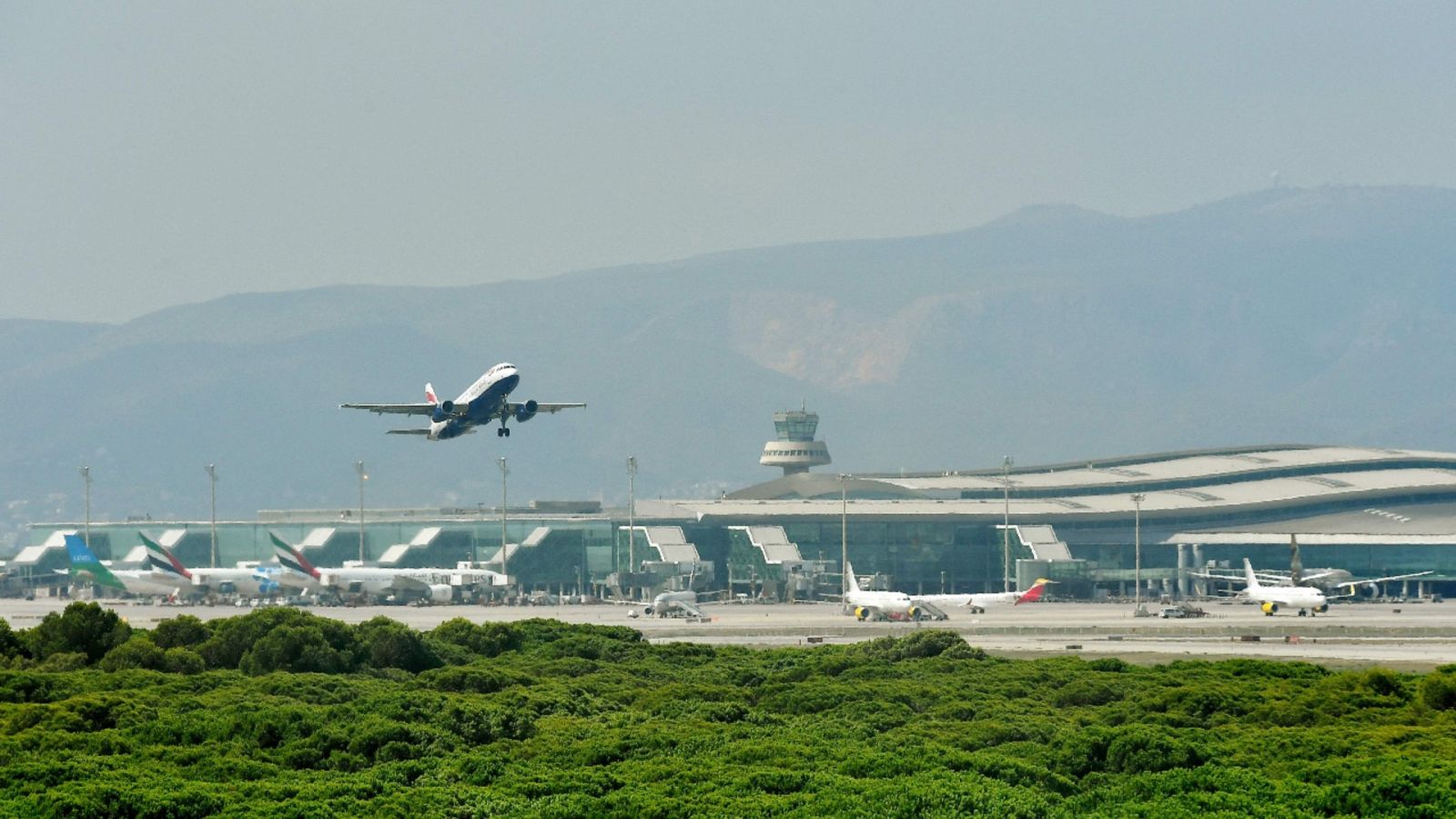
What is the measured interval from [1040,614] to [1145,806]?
122 meters

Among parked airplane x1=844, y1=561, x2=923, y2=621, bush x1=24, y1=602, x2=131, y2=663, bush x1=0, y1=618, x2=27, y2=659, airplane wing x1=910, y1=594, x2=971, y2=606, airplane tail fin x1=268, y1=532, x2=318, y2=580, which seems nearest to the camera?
bush x1=0, y1=618, x2=27, y2=659

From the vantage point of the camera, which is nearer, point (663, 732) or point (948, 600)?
point (663, 732)

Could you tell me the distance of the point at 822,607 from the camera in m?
199

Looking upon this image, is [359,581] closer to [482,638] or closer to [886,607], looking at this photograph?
[886,607]

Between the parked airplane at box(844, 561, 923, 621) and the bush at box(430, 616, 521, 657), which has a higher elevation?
the bush at box(430, 616, 521, 657)

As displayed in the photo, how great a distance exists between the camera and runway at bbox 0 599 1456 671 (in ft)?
368

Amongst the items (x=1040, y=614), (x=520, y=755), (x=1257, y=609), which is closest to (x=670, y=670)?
(x=520, y=755)

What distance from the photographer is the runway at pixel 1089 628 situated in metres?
112

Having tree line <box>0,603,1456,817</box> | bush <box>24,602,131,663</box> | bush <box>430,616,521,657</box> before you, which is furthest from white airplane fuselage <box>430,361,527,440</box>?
bush <box>24,602,131,663</box>

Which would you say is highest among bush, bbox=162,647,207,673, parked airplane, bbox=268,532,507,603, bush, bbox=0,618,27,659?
bush, bbox=0,618,27,659

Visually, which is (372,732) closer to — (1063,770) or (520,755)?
(520,755)

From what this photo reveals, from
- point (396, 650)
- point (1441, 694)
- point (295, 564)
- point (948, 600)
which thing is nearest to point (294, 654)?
point (396, 650)

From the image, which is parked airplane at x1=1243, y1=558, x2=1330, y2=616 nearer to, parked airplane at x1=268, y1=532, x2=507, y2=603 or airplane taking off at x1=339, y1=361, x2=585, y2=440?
parked airplane at x1=268, y1=532, x2=507, y2=603

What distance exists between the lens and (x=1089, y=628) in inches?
5551
